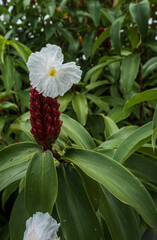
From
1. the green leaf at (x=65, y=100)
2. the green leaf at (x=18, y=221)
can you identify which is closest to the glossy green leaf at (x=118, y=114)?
the green leaf at (x=65, y=100)

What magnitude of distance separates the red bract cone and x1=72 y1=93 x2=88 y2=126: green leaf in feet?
1.28

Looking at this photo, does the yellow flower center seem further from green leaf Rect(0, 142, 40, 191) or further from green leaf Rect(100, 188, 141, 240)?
green leaf Rect(100, 188, 141, 240)

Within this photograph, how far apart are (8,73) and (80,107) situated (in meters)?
0.28

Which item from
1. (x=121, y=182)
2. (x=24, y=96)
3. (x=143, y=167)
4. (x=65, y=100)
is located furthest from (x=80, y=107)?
(x=121, y=182)

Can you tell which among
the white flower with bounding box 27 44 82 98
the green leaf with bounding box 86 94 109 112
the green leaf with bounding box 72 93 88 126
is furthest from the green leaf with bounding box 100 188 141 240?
the green leaf with bounding box 86 94 109 112

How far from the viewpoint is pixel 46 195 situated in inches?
18.8

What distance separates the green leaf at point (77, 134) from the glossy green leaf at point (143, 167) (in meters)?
0.11

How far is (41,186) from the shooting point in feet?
1.59

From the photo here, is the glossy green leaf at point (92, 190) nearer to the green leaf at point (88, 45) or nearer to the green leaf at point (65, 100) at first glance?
the green leaf at point (65, 100)

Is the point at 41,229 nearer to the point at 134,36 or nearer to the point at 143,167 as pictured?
the point at 143,167

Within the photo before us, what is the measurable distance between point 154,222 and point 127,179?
0.09 meters

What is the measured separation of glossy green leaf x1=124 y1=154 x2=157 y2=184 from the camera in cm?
61

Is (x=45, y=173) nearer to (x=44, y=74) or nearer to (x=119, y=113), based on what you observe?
(x=44, y=74)

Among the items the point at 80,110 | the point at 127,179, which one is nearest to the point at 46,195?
the point at 127,179
